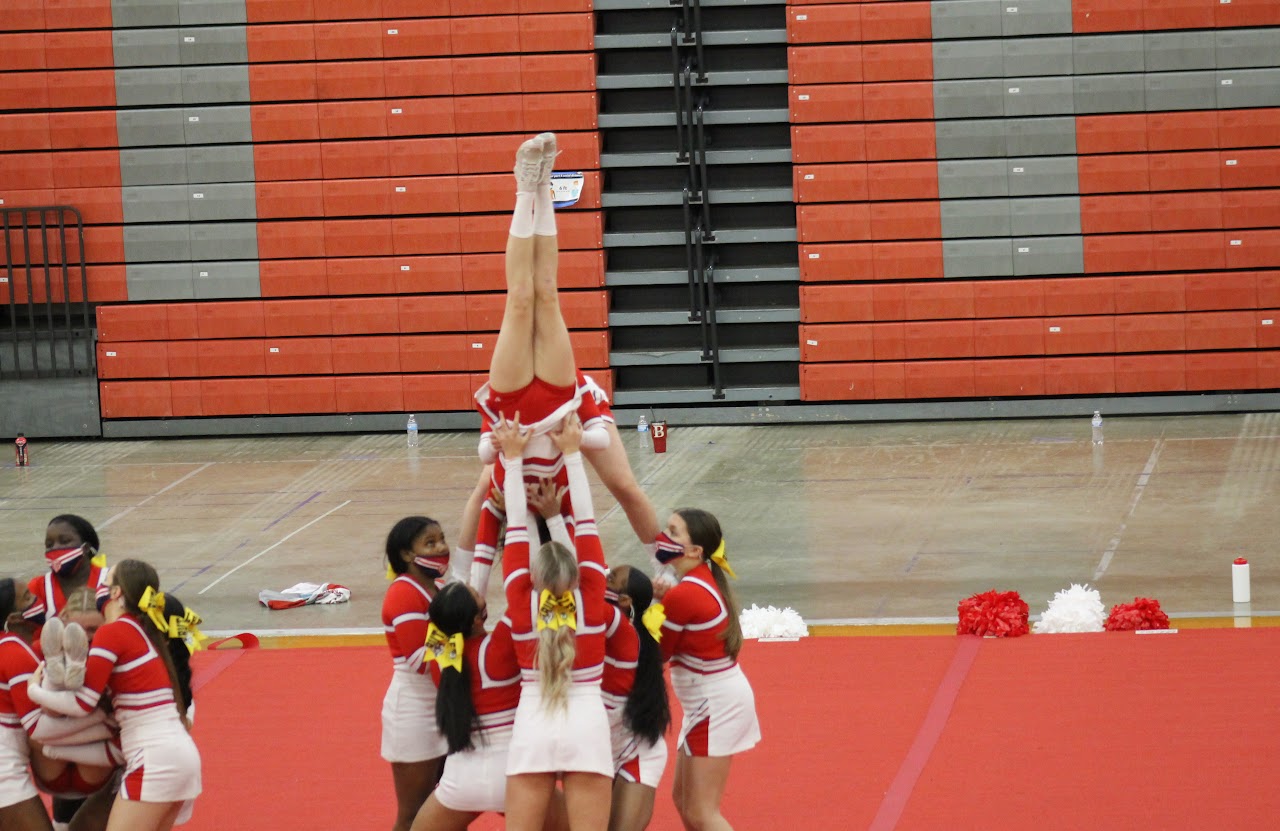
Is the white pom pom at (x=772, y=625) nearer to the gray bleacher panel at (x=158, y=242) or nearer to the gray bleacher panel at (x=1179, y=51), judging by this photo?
the gray bleacher panel at (x=1179, y=51)

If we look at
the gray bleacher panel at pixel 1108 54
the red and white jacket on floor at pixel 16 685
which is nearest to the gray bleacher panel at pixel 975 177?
the gray bleacher panel at pixel 1108 54

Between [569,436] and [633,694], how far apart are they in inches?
34.4

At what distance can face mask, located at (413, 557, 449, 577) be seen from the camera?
5.46 metres

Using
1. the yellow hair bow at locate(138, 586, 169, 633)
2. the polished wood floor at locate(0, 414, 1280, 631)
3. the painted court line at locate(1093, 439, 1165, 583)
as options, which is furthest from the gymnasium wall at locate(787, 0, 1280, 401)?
the yellow hair bow at locate(138, 586, 169, 633)

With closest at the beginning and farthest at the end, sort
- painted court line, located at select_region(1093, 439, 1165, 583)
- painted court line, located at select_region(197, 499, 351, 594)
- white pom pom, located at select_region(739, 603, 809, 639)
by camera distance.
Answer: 1. white pom pom, located at select_region(739, 603, 809, 639)
2. painted court line, located at select_region(1093, 439, 1165, 583)
3. painted court line, located at select_region(197, 499, 351, 594)

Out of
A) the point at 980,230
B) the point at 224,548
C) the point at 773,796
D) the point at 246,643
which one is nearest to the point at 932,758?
the point at 773,796

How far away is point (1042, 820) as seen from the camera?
6219mm

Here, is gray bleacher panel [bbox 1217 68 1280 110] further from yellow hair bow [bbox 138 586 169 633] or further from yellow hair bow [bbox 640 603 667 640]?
yellow hair bow [bbox 138 586 169 633]

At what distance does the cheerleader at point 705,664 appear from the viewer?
18.3ft

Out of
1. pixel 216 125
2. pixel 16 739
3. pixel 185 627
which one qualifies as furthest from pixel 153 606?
pixel 216 125

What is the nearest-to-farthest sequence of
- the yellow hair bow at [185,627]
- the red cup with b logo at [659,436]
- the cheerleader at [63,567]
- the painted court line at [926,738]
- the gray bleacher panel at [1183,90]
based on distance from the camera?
the yellow hair bow at [185,627] < the cheerleader at [63,567] < the painted court line at [926,738] < the red cup with b logo at [659,436] < the gray bleacher panel at [1183,90]

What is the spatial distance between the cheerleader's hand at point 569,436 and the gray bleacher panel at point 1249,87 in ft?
41.8

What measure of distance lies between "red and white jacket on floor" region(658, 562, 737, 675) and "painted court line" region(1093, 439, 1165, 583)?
5.46m

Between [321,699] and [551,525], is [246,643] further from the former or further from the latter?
[551,525]
